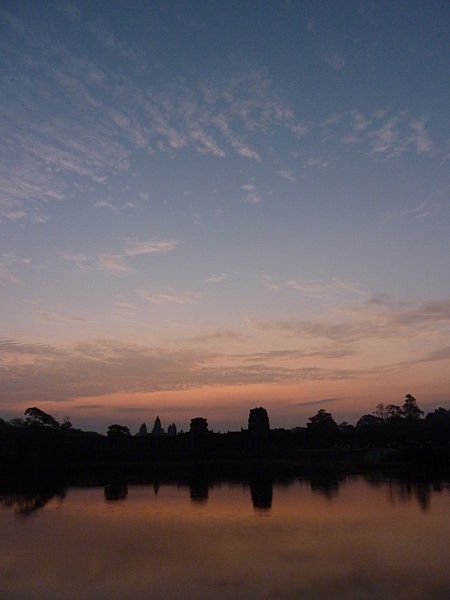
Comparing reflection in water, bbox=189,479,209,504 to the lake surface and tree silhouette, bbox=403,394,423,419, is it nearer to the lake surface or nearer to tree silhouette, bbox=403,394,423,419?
the lake surface

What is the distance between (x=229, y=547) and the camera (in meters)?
21.0

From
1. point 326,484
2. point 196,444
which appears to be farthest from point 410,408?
point 326,484

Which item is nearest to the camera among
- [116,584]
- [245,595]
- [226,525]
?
[245,595]

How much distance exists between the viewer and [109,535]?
78.8 feet

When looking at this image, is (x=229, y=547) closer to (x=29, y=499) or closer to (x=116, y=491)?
(x=116, y=491)

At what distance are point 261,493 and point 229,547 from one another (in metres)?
18.6

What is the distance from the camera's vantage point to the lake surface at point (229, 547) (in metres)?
15.9

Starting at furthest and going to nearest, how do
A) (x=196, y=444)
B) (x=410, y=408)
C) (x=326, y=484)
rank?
(x=410, y=408)
(x=196, y=444)
(x=326, y=484)

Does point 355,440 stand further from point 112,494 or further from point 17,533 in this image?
point 17,533

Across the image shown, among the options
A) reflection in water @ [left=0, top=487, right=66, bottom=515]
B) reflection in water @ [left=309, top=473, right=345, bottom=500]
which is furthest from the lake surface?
reflection in water @ [left=309, top=473, right=345, bottom=500]

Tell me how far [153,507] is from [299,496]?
1115 cm

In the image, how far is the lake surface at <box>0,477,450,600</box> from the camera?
52.3ft

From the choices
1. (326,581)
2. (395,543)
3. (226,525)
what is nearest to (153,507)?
(226,525)

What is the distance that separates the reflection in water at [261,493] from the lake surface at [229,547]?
0.80 ft
